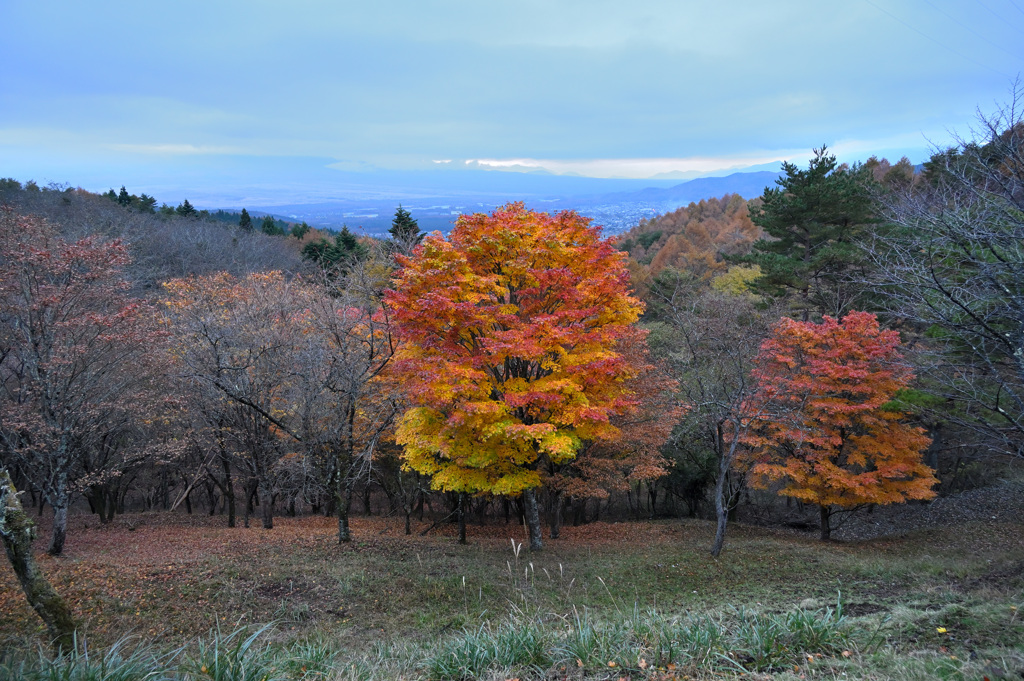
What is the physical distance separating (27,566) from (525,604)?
6.59m

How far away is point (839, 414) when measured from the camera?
1411 centimetres

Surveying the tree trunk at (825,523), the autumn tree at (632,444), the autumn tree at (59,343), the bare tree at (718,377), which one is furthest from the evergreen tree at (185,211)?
the tree trunk at (825,523)

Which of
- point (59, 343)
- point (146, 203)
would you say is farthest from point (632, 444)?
point (146, 203)

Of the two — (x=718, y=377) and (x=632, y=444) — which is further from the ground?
(x=718, y=377)

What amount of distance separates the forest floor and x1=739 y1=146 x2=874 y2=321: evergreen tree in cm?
1071

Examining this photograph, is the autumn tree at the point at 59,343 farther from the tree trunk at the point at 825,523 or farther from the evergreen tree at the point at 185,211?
the evergreen tree at the point at 185,211

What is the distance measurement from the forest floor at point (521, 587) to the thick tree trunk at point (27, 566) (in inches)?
36.3

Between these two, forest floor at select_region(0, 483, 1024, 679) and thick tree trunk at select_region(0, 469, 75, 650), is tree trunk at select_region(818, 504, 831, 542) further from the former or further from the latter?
thick tree trunk at select_region(0, 469, 75, 650)

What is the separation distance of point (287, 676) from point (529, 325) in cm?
816

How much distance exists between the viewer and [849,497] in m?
14.5

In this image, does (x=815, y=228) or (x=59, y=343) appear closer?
(x=59, y=343)

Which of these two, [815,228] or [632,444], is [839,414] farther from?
[815,228]

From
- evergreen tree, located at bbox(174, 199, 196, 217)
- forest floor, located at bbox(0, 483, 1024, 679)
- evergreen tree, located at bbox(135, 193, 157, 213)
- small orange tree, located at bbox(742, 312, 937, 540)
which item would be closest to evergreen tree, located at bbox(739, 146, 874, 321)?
small orange tree, located at bbox(742, 312, 937, 540)

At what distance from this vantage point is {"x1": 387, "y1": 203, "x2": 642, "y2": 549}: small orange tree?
1128 centimetres
